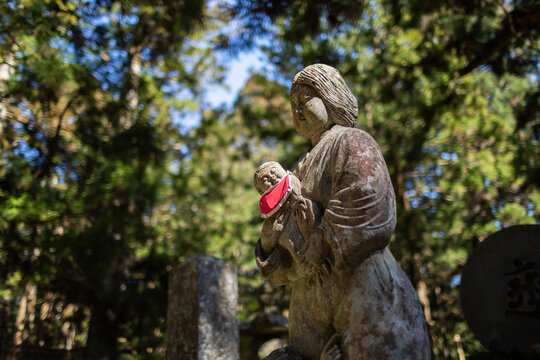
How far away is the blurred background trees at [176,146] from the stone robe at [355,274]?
3.95 m

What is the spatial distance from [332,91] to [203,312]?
341 cm

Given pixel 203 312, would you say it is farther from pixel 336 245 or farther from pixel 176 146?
pixel 176 146

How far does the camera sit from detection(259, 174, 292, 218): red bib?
8.14 feet

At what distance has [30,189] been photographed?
634 centimetres

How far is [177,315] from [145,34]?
13.2 feet

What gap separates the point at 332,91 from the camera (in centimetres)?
267

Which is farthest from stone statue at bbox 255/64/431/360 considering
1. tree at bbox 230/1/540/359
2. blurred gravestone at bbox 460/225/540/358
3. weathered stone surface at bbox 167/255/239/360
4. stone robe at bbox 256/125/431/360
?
tree at bbox 230/1/540/359

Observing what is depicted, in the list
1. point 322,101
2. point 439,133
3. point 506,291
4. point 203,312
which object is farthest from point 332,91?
point 439,133

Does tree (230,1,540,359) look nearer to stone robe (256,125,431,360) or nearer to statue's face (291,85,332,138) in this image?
statue's face (291,85,332,138)

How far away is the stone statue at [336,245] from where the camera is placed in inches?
82.6

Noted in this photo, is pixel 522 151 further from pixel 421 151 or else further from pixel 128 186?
pixel 128 186

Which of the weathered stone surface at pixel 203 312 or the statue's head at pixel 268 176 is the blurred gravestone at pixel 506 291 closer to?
the weathered stone surface at pixel 203 312

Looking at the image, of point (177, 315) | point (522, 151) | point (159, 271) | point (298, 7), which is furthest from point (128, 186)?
point (522, 151)

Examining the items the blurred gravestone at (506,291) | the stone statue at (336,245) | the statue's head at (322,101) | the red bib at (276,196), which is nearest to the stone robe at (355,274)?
the stone statue at (336,245)
